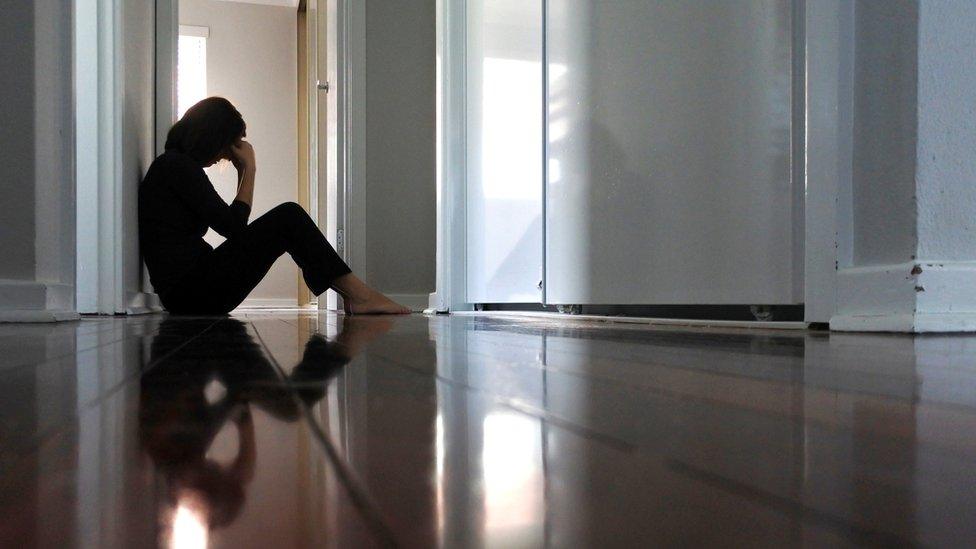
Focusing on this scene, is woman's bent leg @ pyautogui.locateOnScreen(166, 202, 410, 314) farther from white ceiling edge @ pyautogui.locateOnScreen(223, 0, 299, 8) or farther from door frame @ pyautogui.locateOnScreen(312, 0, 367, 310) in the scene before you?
white ceiling edge @ pyautogui.locateOnScreen(223, 0, 299, 8)

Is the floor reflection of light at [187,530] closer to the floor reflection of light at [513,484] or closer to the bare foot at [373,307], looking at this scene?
the floor reflection of light at [513,484]

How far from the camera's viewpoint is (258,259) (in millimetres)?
2607

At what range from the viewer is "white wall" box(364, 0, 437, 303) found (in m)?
3.52

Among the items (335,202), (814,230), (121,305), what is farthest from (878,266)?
(335,202)

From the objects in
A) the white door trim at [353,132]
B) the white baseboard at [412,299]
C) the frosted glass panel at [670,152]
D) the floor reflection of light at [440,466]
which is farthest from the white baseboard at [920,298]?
the white door trim at [353,132]

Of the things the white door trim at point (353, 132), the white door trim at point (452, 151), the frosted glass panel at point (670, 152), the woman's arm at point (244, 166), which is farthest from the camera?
the white door trim at point (353, 132)

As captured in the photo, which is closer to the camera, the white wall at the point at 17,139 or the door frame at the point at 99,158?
the white wall at the point at 17,139

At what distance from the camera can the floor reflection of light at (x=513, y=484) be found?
14 cm

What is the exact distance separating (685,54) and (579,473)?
1.59 meters

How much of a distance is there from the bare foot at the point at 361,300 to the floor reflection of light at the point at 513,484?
7.54 ft

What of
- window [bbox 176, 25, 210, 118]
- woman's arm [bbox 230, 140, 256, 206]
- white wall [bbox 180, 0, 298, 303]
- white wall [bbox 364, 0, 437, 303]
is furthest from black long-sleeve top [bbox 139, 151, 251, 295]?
window [bbox 176, 25, 210, 118]

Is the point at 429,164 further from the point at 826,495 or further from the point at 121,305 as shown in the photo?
the point at 826,495

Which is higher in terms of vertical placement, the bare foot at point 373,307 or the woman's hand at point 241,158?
the woman's hand at point 241,158

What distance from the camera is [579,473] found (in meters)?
0.19
